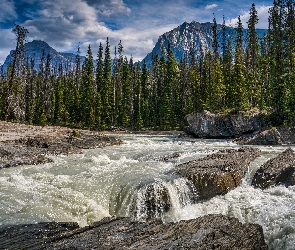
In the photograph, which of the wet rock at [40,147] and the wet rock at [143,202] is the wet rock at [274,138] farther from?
the wet rock at [143,202]

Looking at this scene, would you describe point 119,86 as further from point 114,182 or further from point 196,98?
point 114,182

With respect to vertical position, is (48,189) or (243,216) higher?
(48,189)

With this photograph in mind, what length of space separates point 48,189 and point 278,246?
8.74m

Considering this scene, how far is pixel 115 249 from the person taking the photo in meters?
5.46

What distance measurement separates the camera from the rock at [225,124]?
33.8 meters

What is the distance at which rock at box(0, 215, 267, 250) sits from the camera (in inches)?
227

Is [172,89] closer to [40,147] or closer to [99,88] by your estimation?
[99,88]

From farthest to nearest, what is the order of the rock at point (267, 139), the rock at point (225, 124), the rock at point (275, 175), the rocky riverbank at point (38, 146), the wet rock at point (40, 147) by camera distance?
the rock at point (225, 124), the rock at point (267, 139), the rocky riverbank at point (38, 146), the wet rock at point (40, 147), the rock at point (275, 175)

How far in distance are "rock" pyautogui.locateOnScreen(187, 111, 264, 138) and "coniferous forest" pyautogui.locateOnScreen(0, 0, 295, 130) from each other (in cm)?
182

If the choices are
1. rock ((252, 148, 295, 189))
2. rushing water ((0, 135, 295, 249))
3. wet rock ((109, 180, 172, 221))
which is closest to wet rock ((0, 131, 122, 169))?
rushing water ((0, 135, 295, 249))

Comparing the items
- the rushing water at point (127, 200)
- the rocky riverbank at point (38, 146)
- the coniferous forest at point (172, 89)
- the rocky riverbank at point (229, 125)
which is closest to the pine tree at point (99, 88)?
the coniferous forest at point (172, 89)

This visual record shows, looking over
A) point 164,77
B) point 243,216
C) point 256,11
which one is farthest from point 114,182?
point 164,77

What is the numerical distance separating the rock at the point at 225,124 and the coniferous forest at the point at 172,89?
182cm

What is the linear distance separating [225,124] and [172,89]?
2643cm
